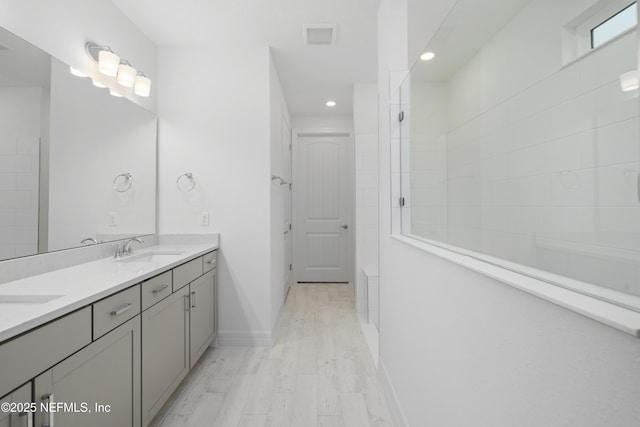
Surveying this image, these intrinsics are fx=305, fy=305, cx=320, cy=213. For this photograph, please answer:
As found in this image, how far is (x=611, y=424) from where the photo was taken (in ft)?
1.29

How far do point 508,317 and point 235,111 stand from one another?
2.51m

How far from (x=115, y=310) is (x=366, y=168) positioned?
2.84m

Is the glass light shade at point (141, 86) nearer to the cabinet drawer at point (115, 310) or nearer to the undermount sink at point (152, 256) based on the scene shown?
the undermount sink at point (152, 256)

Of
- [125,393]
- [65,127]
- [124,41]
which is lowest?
[125,393]

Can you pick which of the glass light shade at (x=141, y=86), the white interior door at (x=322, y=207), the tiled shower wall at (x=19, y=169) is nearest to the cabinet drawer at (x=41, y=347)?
the tiled shower wall at (x=19, y=169)

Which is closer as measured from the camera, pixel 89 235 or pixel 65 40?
pixel 65 40

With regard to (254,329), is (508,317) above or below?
above

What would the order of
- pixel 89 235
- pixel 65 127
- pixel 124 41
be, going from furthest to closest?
pixel 124 41
pixel 89 235
pixel 65 127

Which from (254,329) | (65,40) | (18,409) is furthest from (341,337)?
(65,40)

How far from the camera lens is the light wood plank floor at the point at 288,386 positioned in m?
1.65

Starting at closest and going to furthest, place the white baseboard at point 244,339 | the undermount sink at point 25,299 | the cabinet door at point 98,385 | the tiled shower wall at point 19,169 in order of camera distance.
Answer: the cabinet door at point 98,385
the undermount sink at point 25,299
the tiled shower wall at point 19,169
the white baseboard at point 244,339

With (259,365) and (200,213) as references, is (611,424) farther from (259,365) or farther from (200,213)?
(200,213)

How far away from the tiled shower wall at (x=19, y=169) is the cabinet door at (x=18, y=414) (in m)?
0.86

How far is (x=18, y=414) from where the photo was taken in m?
0.81
